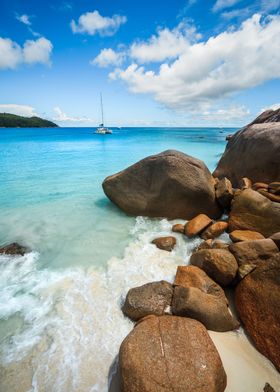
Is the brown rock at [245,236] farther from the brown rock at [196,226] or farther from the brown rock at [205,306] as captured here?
the brown rock at [205,306]

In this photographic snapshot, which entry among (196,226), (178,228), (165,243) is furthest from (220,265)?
(178,228)

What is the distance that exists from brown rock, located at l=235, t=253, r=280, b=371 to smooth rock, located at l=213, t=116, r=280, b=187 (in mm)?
5124

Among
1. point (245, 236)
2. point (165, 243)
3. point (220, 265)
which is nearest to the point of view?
point (220, 265)

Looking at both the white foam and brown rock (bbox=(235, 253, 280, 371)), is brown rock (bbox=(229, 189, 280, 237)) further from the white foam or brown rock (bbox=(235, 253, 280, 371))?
brown rock (bbox=(235, 253, 280, 371))

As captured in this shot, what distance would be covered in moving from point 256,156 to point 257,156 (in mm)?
49

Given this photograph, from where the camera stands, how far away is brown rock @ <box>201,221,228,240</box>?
592 centimetres

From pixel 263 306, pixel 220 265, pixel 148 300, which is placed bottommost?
pixel 148 300

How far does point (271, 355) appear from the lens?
10.1ft

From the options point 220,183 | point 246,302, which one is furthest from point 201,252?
point 220,183

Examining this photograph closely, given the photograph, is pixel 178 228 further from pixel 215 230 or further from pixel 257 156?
pixel 257 156

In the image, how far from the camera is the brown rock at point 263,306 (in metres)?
3.12

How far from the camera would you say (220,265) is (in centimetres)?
409

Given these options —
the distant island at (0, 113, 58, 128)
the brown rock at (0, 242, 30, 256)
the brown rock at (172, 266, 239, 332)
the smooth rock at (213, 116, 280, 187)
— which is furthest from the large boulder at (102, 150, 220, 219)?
the distant island at (0, 113, 58, 128)

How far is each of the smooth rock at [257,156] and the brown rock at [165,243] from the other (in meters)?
4.52
